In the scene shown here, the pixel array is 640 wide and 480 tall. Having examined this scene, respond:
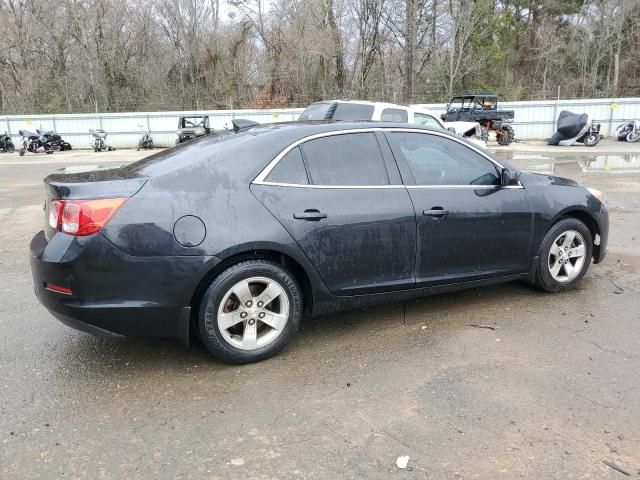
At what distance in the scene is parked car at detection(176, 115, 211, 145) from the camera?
2247 cm

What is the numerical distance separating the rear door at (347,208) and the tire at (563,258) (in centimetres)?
137

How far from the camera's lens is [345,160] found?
155 inches

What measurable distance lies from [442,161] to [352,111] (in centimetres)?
664

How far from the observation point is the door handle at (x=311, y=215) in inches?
143

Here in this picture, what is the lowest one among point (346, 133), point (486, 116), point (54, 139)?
point (54, 139)

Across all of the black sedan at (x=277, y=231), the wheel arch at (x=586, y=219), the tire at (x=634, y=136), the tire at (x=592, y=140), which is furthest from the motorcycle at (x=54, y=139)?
the tire at (x=634, y=136)

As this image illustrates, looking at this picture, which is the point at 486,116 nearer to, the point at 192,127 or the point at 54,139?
the point at 192,127

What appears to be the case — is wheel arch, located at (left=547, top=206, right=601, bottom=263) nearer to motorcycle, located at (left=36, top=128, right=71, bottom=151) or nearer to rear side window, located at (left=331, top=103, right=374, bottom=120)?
rear side window, located at (left=331, top=103, right=374, bottom=120)

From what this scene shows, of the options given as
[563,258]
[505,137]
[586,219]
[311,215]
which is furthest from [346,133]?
[505,137]

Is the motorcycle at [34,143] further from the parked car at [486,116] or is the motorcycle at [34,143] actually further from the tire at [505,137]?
the tire at [505,137]

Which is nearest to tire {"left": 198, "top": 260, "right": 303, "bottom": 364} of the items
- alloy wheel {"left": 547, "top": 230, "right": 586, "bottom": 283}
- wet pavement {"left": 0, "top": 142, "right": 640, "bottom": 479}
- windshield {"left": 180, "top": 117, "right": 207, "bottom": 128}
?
wet pavement {"left": 0, "top": 142, "right": 640, "bottom": 479}

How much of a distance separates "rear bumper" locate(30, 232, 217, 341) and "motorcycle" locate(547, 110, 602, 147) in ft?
73.1

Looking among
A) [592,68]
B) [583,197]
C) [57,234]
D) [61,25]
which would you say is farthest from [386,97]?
[57,234]

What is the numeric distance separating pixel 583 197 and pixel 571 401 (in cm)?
229
